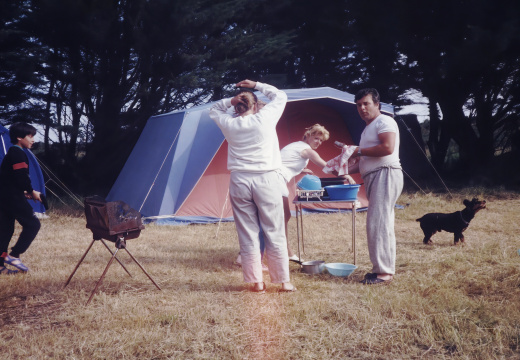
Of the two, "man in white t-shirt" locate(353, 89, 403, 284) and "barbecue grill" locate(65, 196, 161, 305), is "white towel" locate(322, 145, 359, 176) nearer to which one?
"man in white t-shirt" locate(353, 89, 403, 284)

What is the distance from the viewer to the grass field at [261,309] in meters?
2.39

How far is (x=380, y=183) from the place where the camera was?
3449mm

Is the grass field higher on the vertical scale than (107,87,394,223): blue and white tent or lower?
lower

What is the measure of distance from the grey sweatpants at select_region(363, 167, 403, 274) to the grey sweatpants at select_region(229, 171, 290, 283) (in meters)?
0.71

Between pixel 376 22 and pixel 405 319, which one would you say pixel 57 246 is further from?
pixel 376 22

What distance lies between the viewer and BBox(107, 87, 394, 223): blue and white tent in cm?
677

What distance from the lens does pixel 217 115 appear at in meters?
3.42

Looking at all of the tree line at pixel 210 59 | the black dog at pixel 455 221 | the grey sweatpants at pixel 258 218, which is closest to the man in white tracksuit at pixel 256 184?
the grey sweatpants at pixel 258 218

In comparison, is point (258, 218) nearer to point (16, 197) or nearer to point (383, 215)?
point (383, 215)

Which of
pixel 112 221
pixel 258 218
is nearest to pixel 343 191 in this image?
pixel 258 218

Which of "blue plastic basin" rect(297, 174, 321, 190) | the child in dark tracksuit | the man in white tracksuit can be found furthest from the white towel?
the child in dark tracksuit

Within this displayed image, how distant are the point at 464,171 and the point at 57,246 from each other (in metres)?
10.0

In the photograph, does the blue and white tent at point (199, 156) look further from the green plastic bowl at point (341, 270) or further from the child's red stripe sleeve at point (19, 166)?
the child's red stripe sleeve at point (19, 166)

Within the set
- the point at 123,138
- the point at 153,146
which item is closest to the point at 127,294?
the point at 153,146
